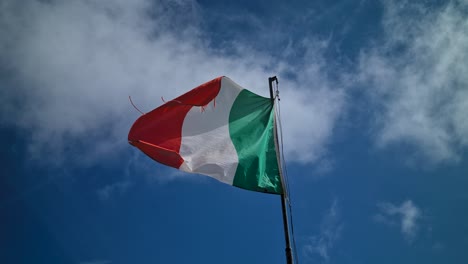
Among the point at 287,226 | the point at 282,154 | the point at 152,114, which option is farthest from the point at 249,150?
the point at 152,114

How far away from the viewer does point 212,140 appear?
1260 centimetres

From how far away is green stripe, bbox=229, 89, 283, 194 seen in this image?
1103cm

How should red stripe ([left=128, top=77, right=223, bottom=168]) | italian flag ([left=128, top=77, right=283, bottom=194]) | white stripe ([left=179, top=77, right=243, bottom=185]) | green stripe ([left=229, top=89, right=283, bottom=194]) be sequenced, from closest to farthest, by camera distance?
green stripe ([left=229, top=89, right=283, bottom=194]) < italian flag ([left=128, top=77, right=283, bottom=194]) < white stripe ([left=179, top=77, right=243, bottom=185]) < red stripe ([left=128, top=77, right=223, bottom=168])

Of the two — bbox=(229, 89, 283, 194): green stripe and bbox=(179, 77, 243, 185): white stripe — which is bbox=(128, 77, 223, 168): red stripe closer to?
bbox=(179, 77, 243, 185): white stripe

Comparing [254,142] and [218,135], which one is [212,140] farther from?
[254,142]

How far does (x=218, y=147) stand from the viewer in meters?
12.3

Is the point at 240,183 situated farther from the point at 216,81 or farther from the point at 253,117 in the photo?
the point at 216,81

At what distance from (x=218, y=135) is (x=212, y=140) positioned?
10.6 inches

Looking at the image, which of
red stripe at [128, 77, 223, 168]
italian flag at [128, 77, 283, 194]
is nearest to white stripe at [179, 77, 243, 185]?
italian flag at [128, 77, 283, 194]

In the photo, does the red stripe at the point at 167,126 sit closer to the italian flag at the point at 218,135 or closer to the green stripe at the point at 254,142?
the italian flag at the point at 218,135

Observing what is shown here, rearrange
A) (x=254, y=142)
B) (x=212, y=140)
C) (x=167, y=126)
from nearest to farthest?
(x=254, y=142), (x=212, y=140), (x=167, y=126)

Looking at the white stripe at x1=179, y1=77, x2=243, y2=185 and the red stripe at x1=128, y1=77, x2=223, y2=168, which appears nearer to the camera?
the white stripe at x1=179, y1=77, x2=243, y2=185

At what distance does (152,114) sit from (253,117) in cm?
358

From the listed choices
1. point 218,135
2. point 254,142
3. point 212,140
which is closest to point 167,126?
point 212,140
